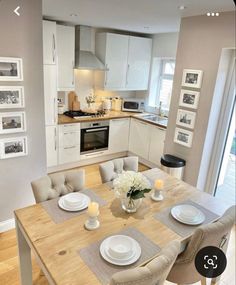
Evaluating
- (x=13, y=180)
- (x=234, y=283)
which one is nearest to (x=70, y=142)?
(x=13, y=180)

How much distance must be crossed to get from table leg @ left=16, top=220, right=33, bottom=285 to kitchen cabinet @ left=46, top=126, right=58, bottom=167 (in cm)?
212

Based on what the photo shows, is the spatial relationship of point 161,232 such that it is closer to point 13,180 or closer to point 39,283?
point 39,283

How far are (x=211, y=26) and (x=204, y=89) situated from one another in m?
0.69

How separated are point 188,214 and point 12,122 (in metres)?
1.81

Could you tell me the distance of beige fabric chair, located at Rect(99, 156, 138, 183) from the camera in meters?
2.23

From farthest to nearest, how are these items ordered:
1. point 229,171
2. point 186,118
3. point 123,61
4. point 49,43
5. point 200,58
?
point 123,61 < point 49,43 < point 229,171 < point 186,118 < point 200,58

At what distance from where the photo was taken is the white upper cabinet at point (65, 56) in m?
3.65

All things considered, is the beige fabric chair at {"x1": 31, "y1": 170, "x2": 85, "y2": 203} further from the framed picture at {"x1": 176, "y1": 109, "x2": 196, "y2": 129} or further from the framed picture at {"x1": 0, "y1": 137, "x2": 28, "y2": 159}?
the framed picture at {"x1": 176, "y1": 109, "x2": 196, "y2": 129}

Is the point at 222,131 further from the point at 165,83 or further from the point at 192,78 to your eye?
the point at 165,83

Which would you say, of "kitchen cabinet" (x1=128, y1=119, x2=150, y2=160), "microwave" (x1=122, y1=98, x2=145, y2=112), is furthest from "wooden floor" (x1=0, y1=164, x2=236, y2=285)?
"microwave" (x1=122, y1=98, x2=145, y2=112)

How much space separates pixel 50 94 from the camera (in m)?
3.51

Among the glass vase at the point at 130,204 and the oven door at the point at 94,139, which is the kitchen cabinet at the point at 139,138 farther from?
the glass vase at the point at 130,204

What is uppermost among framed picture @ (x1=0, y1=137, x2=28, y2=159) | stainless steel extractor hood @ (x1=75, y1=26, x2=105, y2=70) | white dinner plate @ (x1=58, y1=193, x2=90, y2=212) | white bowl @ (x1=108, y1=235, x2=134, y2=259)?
stainless steel extractor hood @ (x1=75, y1=26, x2=105, y2=70)

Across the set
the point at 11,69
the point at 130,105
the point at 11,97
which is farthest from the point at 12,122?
the point at 130,105
